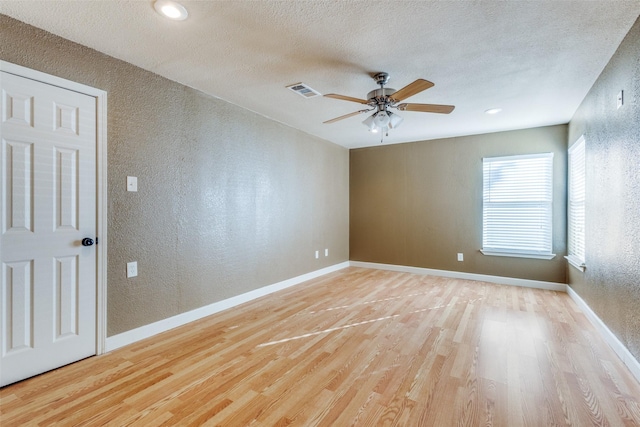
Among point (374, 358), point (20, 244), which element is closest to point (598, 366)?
point (374, 358)

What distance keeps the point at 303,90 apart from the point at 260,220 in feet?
5.62

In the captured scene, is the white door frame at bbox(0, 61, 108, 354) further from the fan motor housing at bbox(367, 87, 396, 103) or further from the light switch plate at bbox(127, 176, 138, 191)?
the fan motor housing at bbox(367, 87, 396, 103)

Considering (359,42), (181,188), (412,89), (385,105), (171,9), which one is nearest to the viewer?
(171,9)

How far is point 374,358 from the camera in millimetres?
2229

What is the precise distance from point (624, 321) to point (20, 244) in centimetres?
430

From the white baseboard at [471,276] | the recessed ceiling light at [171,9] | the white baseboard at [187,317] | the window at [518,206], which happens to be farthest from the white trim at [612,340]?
the recessed ceiling light at [171,9]

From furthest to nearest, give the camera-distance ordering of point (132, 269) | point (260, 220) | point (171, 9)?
point (260, 220) < point (132, 269) < point (171, 9)

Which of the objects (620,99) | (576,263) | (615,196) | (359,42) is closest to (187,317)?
(359,42)

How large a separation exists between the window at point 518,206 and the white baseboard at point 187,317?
3163 mm

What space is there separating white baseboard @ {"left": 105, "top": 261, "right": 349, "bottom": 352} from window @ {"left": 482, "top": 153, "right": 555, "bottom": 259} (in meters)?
3.16

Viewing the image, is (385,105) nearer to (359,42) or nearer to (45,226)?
(359,42)

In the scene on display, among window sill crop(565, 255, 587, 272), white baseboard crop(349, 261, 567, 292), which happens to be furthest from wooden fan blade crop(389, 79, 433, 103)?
white baseboard crop(349, 261, 567, 292)

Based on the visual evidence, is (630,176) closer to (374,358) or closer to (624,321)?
(624,321)

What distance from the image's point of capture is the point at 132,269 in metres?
2.52
